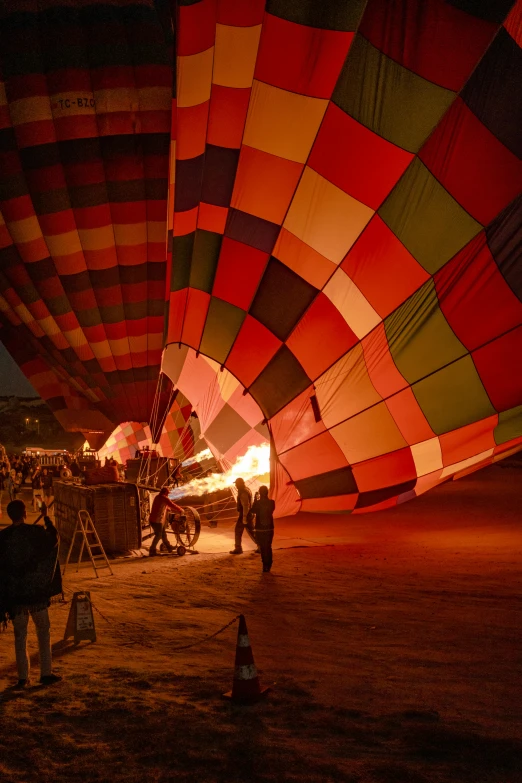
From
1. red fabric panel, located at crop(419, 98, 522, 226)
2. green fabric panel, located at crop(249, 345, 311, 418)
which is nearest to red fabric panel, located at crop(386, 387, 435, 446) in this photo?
green fabric panel, located at crop(249, 345, 311, 418)

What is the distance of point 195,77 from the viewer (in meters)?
6.82

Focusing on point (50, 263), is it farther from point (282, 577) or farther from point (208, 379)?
point (282, 577)

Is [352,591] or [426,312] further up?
[426,312]

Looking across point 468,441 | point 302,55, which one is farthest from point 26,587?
point 468,441

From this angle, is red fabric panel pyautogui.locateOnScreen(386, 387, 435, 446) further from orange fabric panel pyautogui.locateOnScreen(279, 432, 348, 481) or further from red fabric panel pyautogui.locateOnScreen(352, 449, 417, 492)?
orange fabric panel pyautogui.locateOnScreen(279, 432, 348, 481)

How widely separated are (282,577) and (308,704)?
3.19m

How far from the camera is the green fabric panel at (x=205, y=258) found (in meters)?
7.31

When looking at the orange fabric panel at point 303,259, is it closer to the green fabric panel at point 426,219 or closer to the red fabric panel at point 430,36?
the green fabric panel at point 426,219

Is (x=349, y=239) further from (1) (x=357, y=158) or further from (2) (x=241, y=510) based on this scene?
(2) (x=241, y=510)

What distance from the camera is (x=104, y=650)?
158 inches

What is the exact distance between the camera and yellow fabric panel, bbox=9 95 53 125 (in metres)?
11.3

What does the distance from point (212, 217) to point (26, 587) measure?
4768mm

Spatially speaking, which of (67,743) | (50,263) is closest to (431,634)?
(67,743)

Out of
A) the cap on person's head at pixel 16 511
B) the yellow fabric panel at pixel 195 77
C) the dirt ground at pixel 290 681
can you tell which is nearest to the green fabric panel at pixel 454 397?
the dirt ground at pixel 290 681
